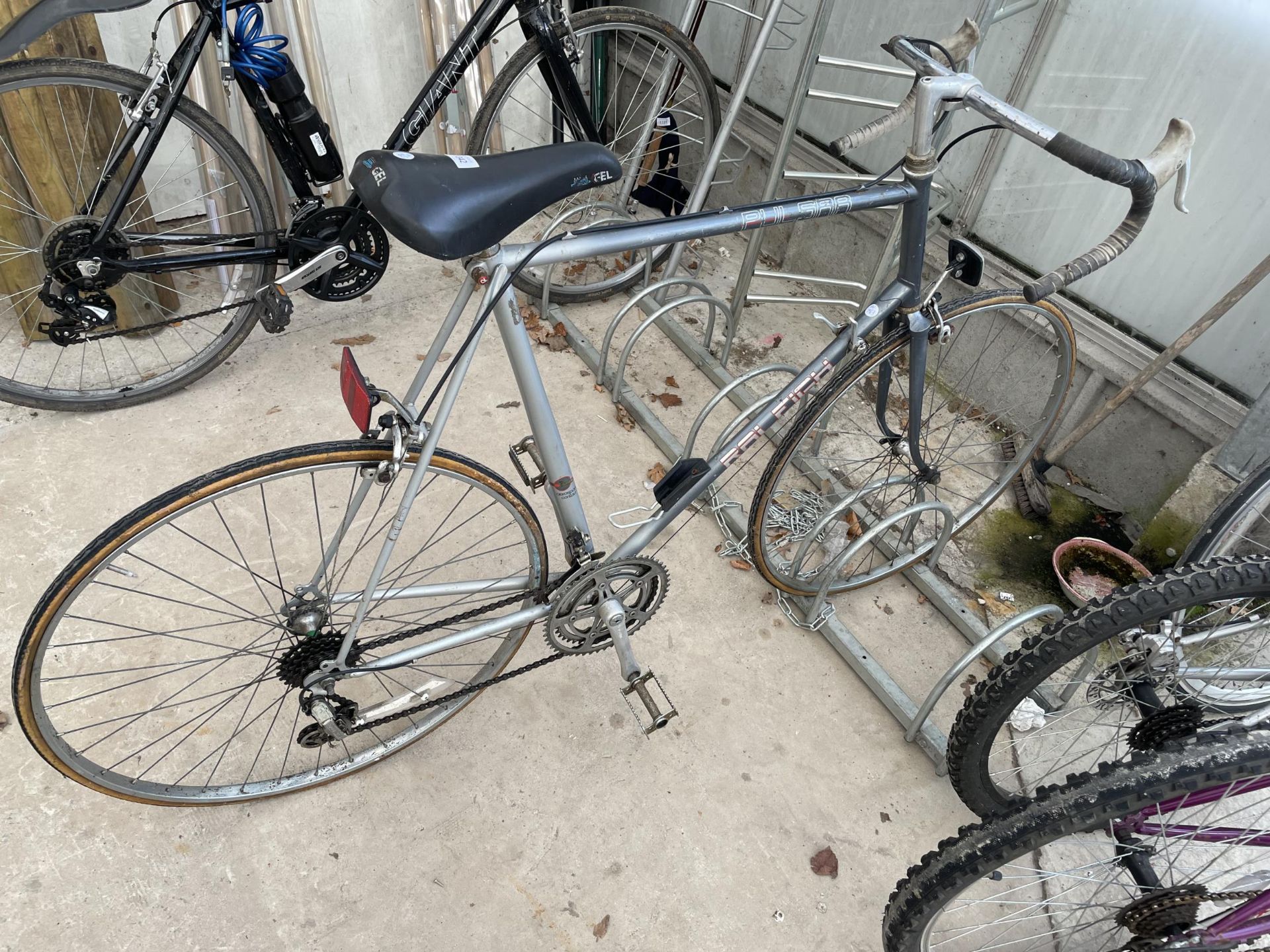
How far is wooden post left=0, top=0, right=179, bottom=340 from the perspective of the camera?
2.71 meters

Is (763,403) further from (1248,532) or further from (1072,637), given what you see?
(1248,532)

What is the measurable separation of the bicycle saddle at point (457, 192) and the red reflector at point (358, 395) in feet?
0.96

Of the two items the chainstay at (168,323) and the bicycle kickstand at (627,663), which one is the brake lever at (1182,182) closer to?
the bicycle kickstand at (627,663)

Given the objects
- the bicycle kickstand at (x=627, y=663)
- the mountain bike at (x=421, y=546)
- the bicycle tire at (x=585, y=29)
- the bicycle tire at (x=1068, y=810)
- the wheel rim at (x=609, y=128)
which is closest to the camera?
the bicycle tire at (x=1068, y=810)

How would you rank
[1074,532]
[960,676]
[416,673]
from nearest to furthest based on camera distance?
[416,673], [960,676], [1074,532]

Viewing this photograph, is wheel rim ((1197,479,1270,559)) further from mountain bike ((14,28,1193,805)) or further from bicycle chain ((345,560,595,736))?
bicycle chain ((345,560,595,736))

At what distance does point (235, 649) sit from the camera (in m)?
2.40

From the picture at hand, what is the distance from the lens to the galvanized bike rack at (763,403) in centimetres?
236

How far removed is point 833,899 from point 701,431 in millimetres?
1784

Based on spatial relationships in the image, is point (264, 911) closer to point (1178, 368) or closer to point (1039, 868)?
point (1039, 868)

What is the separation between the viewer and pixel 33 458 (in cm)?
281

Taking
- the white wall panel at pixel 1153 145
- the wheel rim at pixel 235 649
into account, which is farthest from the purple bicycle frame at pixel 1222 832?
the white wall panel at pixel 1153 145

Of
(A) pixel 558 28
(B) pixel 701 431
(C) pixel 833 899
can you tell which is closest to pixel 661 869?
(C) pixel 833 899

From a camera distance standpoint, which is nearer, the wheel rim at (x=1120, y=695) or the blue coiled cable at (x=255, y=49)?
the wheel rim at (x=1120, y=695)
